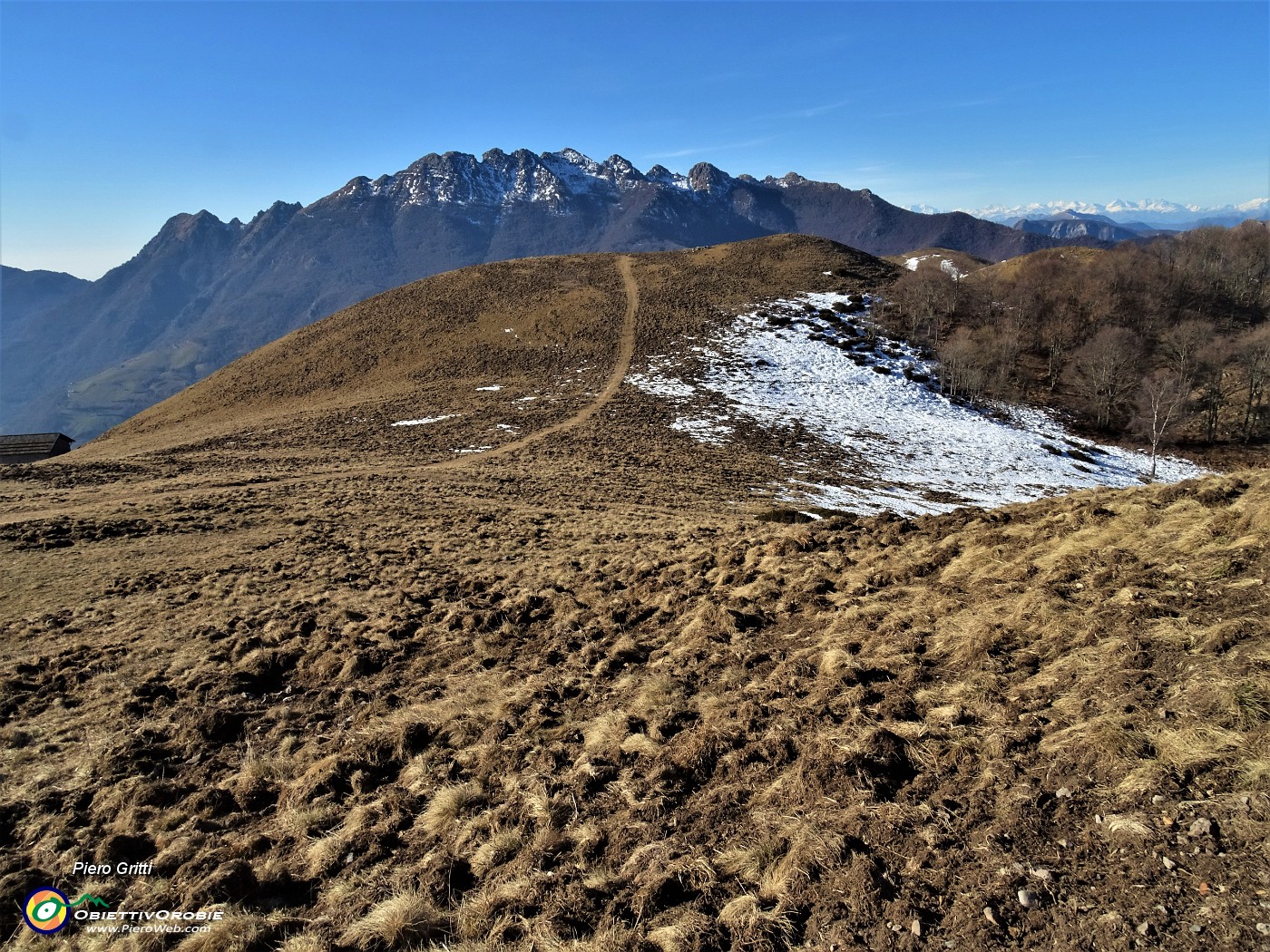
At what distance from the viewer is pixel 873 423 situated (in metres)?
42.3

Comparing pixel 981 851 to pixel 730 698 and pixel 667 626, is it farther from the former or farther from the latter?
pixel 667 626

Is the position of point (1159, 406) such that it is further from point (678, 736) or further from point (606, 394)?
point (678, 736)

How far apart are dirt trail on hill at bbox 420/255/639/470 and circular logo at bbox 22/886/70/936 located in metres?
24.7

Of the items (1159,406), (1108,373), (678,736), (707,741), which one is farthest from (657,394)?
(707,741)

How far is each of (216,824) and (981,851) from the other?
8.72 metres

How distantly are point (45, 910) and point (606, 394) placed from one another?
41.2 m

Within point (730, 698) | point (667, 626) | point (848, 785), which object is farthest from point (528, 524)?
point (848, 785)

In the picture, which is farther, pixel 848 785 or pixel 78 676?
pixel 78 676

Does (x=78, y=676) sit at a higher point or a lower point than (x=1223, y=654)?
lower

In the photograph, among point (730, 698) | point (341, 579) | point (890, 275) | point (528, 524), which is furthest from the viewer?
point (890, 275)

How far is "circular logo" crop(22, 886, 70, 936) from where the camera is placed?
5.80 m

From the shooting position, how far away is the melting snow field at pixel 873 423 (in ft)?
102

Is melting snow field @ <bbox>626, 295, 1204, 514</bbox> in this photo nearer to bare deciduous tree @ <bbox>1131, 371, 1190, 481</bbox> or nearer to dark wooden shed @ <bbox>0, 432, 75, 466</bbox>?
bare deciduous tree @ <bbox>1131, 371, 1190, 481</bbox>

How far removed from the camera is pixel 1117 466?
4053cm
